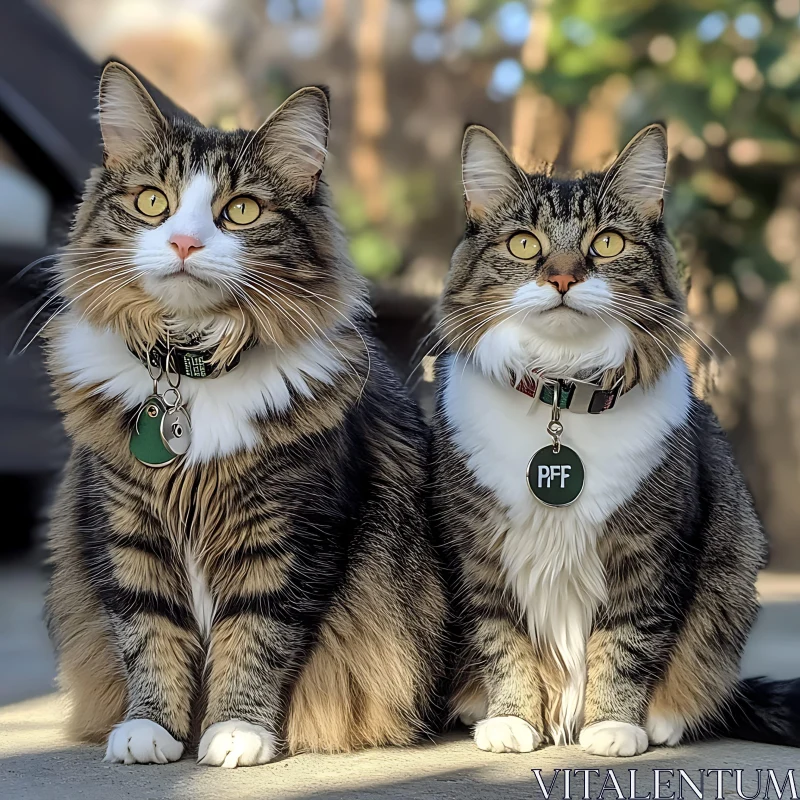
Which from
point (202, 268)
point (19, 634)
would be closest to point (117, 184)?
point (202, 268)

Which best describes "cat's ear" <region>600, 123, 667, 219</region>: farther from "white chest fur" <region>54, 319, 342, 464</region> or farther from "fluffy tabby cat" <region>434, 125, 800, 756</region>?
"white chest fur" <region>54, 319, 342, 464</region>

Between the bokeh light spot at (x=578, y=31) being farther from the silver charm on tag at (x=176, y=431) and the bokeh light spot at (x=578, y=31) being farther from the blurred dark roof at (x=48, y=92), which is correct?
the silver charm on tag at (x=176, y=431)

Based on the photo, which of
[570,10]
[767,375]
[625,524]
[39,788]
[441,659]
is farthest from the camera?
[570,10]

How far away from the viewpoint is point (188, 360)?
154cm

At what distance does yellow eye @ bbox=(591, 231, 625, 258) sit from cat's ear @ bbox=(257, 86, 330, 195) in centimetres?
47

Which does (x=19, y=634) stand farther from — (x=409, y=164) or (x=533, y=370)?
(x=409, y=164)

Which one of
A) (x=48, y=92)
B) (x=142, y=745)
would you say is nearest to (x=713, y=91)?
(x=48, y=92)

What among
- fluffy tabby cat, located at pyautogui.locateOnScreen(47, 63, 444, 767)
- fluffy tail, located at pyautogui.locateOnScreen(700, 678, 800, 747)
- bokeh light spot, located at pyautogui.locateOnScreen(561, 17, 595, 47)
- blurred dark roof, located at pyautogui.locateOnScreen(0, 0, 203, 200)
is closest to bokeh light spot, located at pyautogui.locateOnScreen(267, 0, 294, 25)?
bokeh light spot, located at pyautogui.locateOnScreen(561, 17, 595, 47)

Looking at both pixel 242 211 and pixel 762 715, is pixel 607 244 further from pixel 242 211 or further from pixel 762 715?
pixel 762 715

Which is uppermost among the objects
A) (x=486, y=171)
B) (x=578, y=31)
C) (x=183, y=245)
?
(x=578, y=31)

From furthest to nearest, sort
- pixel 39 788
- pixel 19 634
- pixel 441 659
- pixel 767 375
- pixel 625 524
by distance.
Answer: pixel 767 375, pixel 19 634, pixel 441 659, pixel 625 524, pixel 39 788

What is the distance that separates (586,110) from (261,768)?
4.73m

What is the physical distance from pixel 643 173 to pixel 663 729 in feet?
3.01

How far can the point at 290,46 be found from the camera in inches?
266
